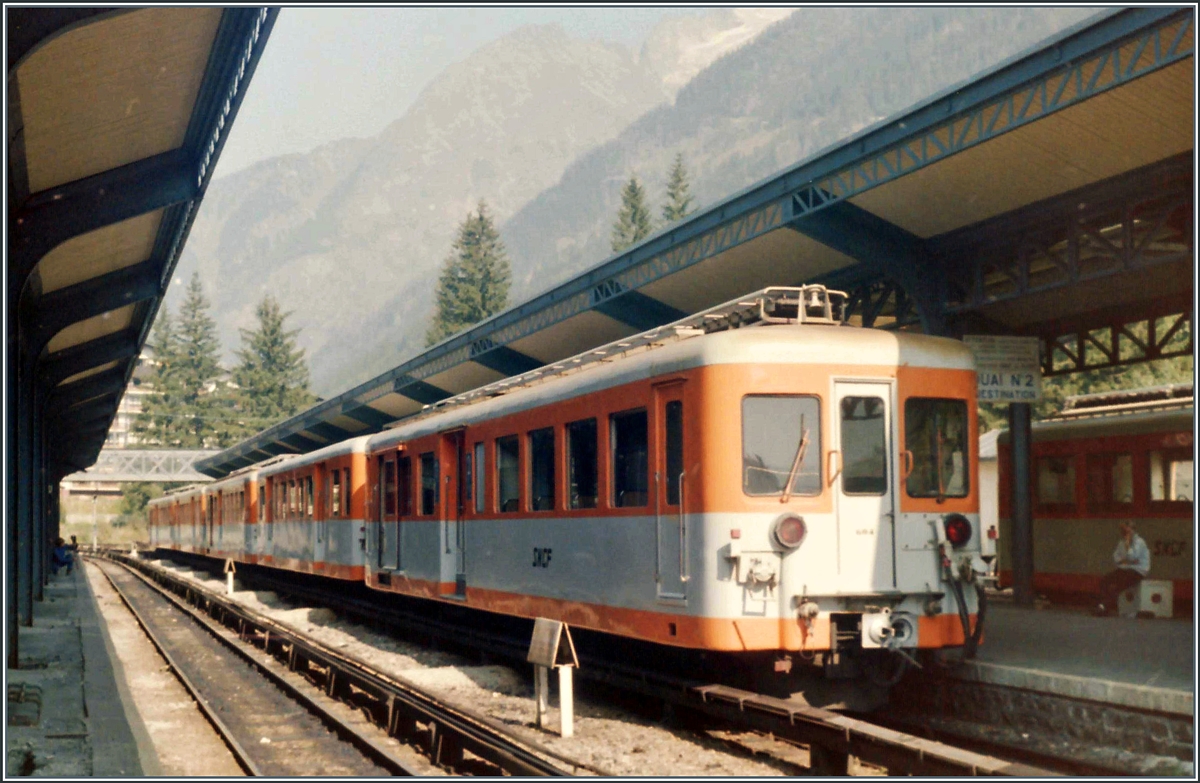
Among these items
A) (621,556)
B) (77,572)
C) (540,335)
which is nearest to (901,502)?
(621,556)

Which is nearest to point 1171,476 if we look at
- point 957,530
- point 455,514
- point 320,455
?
point 957,530

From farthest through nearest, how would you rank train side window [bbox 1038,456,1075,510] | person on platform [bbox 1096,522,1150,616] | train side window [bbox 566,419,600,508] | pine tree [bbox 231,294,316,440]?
pine tree [bbox 231,294,316,440]
train side window [bbox 1038,456,1075,510]
person on platform [bbox 1096,522,1150,616]
train side window [bbox 566,419,600,508]

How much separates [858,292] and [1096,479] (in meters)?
4.38

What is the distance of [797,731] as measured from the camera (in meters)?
8.75

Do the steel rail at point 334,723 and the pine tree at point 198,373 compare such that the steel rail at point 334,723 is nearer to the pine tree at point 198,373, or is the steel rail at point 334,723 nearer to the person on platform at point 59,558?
the person on platform at point 59,558

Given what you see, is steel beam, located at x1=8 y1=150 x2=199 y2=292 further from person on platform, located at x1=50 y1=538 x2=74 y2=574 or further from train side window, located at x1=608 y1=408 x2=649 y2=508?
person on platform, located at x1=50 y1=538 x2=74 y2=574

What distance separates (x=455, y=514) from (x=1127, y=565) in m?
8.57

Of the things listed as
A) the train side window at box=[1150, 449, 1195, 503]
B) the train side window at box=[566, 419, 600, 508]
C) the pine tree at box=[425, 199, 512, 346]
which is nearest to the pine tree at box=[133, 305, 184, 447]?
the pine tree at box=[425, 199, 512, 346]

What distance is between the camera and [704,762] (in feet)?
29.9

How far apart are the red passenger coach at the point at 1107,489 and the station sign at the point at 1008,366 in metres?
2.43

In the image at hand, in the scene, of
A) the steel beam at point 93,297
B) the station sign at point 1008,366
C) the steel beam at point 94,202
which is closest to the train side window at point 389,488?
the steel beam at point 93,297

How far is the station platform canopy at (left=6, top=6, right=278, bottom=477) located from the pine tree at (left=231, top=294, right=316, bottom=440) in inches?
2867

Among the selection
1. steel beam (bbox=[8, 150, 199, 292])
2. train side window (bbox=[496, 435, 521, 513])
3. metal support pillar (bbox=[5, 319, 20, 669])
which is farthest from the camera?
metal support pillar (bbox=[5, 319, 20, 669])

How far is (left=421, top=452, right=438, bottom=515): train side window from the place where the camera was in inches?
617
